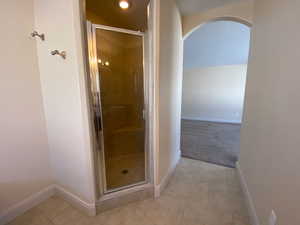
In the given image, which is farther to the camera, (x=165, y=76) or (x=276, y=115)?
(x=165, y=76)

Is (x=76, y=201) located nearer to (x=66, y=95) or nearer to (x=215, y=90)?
(x=66, y=95)

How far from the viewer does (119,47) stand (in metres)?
1.96

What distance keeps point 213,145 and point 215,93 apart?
2849 mm

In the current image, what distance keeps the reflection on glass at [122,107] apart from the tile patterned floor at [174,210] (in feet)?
1.04

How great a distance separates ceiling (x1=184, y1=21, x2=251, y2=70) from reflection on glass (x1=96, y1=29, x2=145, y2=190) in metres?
1.81

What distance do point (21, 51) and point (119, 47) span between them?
1067mm

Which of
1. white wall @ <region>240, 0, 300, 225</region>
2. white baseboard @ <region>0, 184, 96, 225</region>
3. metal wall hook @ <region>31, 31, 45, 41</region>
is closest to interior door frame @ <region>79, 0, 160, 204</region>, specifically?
white baseboard @ <region>0, 184, 96, 225</region>

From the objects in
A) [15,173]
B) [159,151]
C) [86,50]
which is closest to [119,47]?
[86,50]

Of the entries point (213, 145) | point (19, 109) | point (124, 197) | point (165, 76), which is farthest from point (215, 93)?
point (19, 109)

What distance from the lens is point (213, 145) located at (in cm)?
319

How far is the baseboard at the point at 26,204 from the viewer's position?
1304 mm

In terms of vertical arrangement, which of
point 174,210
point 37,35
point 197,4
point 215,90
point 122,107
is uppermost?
point 197,4

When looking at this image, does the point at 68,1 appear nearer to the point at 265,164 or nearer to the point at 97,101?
the point at 97,101

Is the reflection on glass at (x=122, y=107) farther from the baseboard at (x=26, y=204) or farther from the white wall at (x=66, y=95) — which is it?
the baseboard at (x=26, y=204)
